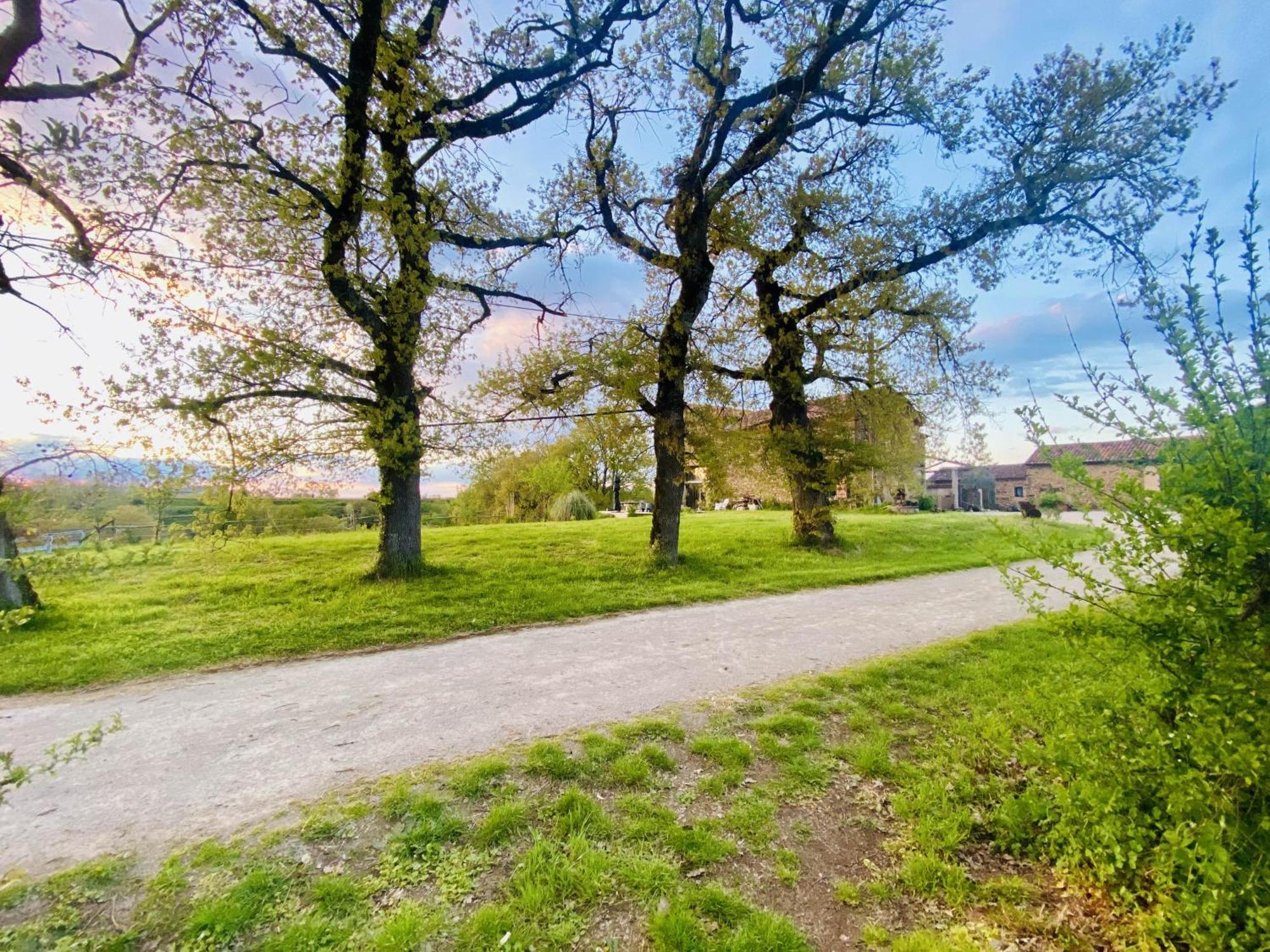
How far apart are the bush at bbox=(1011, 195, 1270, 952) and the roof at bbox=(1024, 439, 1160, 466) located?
0.05 m

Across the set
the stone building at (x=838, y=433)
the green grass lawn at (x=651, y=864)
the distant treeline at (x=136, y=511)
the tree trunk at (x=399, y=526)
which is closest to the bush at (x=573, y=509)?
the stone building at (x=838, y=433)

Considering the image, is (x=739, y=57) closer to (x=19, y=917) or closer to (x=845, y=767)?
(x=845, y=767)

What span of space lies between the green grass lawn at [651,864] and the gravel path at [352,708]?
354mm

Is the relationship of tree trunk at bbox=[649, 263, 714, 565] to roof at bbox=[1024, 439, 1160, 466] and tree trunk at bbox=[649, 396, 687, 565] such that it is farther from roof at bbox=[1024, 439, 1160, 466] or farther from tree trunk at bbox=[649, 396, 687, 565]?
roof at bbox=[1024, 439, 1160, 466]

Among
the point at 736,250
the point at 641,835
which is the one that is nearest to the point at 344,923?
the point at 641,835

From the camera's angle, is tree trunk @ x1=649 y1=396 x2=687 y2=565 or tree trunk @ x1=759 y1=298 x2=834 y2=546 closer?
tree trunk @ x1=649 y1=396 x2=687 y2=565

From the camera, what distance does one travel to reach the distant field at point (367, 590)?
5.79 m

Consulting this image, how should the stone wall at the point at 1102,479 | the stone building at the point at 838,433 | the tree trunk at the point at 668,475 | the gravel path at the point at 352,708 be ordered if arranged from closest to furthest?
the stone wall at the point at 1102,479
the gravel path at the point at 352,708
the tree trunk at the point at 668,475
the stone building at the point at 838,433

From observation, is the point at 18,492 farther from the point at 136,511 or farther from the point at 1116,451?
the point at 1116,451

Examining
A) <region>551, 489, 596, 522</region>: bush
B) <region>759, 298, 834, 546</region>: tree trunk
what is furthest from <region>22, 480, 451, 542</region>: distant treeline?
<region>551, 489, 596, 522</region>: bush

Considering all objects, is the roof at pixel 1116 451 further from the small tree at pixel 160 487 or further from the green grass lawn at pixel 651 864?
the small tree at pixel 160 487

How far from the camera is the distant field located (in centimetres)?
579

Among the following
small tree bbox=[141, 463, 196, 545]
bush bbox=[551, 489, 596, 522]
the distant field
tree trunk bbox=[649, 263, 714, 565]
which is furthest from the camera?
bush bbox=[551, 489, 596, 522]

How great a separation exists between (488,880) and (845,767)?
2.39m
